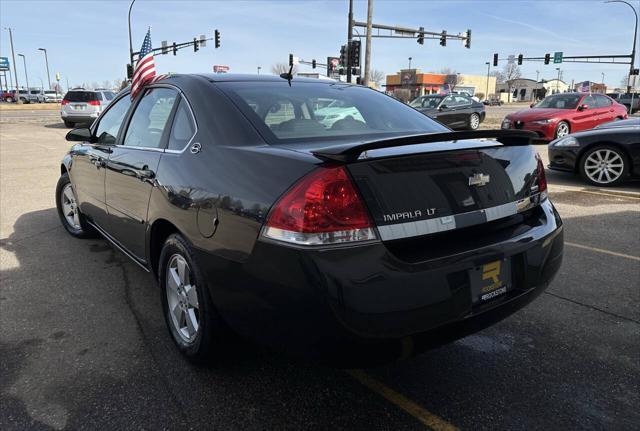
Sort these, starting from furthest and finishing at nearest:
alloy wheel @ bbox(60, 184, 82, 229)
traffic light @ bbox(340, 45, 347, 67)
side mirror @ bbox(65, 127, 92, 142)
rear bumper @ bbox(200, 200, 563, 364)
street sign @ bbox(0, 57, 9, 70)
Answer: street sign @ bbox(0, 57, 9, 70) < traffic light @ bbox(340, 45, 347, 67) < alloy wheel @ bbox(60, 184, 82, 229) < side mirror @ bbox(65, 127, 92, 142) < rear bumper @ bbox(200, 200, 563, 364)

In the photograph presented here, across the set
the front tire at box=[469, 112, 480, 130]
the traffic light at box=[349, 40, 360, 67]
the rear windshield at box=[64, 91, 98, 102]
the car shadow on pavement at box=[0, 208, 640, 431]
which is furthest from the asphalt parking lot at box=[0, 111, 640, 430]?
the traffic light at box=[349, 40, 360, 67]

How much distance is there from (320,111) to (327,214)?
1254 millimetres

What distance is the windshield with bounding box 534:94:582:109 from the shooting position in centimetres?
1434

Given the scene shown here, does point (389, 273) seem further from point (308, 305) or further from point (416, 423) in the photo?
point (416, 423)

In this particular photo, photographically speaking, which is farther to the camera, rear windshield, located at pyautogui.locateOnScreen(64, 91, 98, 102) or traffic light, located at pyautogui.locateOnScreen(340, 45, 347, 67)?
traffic light, located at pyautogui.locateOnScreen(340, 45, 347, 67)

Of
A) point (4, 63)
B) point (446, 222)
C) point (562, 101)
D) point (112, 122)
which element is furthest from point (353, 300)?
point (4, 63)

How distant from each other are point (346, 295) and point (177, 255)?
122 centimetres

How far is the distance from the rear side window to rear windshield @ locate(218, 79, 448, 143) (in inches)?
10.3

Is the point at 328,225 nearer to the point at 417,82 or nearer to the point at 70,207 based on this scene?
the point at 70,207

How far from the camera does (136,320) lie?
333cm

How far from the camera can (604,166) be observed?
26.8 feet

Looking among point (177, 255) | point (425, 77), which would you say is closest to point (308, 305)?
point (177, 255)

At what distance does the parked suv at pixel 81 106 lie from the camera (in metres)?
21.6

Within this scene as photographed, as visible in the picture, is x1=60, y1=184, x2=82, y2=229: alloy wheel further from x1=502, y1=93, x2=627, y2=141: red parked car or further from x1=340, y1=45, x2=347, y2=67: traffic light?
x1=340, y1=45, x2=347, y2=67: traffic light
